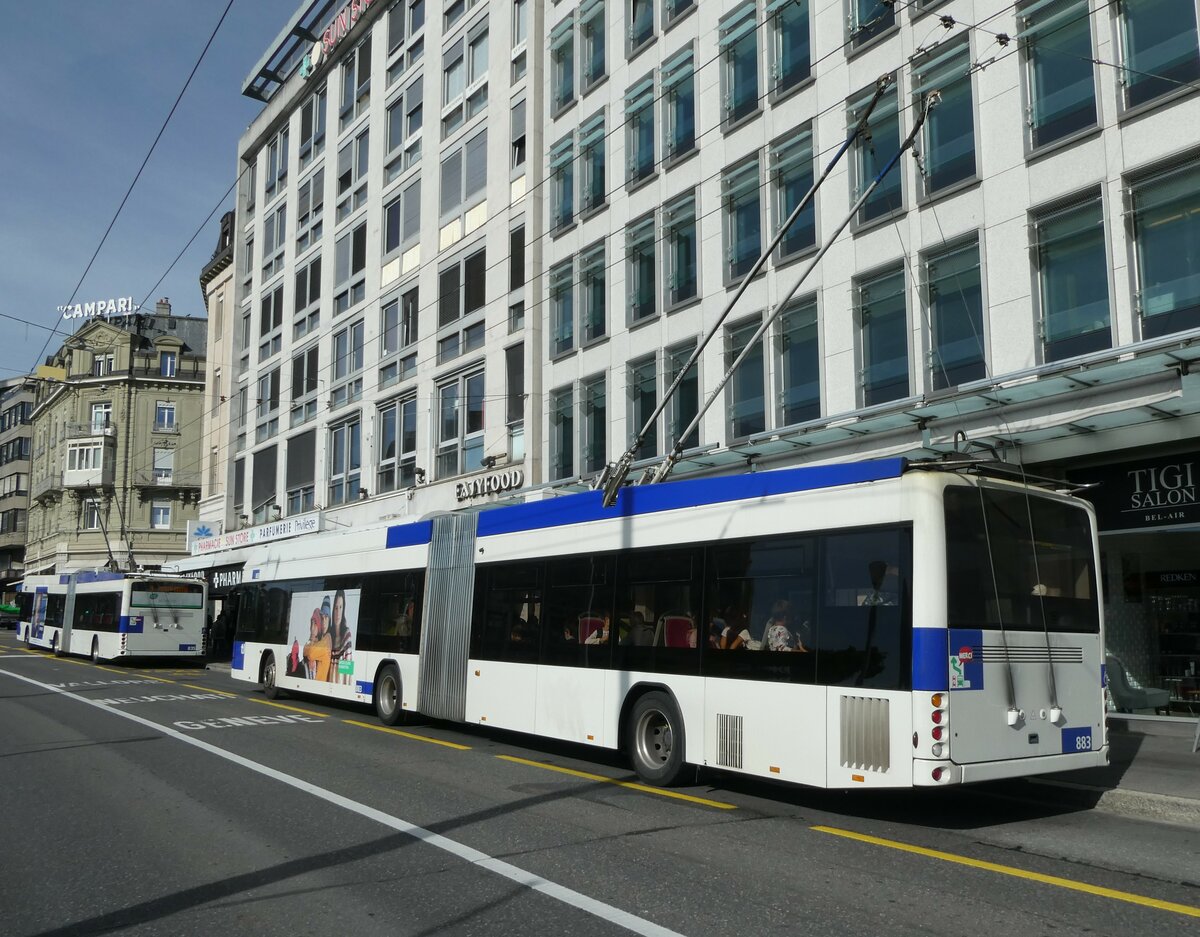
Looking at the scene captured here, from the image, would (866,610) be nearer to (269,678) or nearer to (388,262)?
(269,678)

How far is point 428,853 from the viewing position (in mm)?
7703

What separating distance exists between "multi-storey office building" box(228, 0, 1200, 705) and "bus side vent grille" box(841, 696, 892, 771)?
280 inches

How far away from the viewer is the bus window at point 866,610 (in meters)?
8.79

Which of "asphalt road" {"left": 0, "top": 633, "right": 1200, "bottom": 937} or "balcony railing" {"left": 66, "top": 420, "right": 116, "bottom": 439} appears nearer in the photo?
"asphalt road" {"left": 0, "top": 633, "right": 1200, "bottom": 937}

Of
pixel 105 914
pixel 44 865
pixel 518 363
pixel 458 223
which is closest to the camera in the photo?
pixel 105 914

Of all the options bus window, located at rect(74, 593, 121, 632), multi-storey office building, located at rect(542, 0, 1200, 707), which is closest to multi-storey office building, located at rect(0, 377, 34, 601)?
bus window, located at rect(74, 593, 121, 632)

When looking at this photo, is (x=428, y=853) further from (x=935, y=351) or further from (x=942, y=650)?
(x=935, y=351)

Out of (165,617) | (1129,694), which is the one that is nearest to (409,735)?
(1129,694)

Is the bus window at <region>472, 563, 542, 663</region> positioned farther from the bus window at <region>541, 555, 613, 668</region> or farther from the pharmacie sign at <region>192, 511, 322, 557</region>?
the pharmacie sign at <region>192, 511, 322, 557</region>

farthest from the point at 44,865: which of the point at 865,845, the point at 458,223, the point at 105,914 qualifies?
the point at 458,223

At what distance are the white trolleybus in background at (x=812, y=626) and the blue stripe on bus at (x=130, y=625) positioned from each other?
2282 cm

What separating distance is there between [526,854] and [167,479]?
71702 millimetres

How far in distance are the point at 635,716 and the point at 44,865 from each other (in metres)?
5.91

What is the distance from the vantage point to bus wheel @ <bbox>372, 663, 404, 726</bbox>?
17.0 metres
